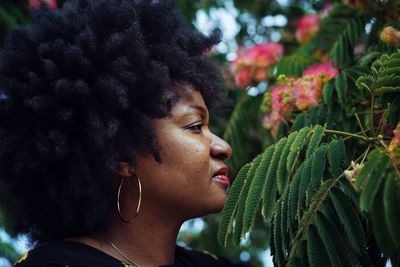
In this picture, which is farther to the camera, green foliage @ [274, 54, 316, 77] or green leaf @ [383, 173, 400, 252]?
green foliage @ [274, 54, 316, 77]

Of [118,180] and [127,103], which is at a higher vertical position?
[127,103]

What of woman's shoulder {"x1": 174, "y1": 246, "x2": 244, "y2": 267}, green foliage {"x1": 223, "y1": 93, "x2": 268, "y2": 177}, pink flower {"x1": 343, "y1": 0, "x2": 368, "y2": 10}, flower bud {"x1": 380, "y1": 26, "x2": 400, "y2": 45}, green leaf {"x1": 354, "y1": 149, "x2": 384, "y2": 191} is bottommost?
woman's shoulder {"x1": 174, "y1": 246, "x2": 244, "y2": 267}

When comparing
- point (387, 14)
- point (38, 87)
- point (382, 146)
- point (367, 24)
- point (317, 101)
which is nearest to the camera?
point (382, 146)

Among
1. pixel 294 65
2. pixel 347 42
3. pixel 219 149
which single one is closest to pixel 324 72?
pixel 347 42

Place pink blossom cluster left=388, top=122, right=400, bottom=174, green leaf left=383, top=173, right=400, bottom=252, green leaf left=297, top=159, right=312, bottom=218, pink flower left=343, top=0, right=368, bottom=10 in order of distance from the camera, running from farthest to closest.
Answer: pink flower left=343, top=0, right=368, bottom=10 → green leaf left=297, top=159, right=312, bottom=218 → pink blossom cluster left=388, top=122, right=400, bottom=174 → green leaf left=383, top=173, right=400, bottom=252

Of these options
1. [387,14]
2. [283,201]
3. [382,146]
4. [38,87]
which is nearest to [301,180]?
[283,201]

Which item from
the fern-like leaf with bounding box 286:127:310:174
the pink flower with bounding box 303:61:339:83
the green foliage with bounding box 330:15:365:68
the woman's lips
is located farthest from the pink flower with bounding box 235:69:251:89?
the fern-like leaf with bounding box 286:127:310:174

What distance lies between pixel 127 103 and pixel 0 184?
1.88 feet

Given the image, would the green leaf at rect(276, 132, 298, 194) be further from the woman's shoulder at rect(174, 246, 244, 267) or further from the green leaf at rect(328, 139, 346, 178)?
the woman's shoulder at rect(174, 246, 244, 267)

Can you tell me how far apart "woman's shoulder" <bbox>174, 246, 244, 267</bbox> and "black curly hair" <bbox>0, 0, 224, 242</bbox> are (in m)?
0.44

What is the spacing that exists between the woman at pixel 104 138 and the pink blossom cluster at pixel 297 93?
386mm

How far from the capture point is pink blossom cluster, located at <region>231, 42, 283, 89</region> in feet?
13.5

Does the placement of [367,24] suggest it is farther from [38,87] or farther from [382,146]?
[38,87]

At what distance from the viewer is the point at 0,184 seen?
9.33 feet
